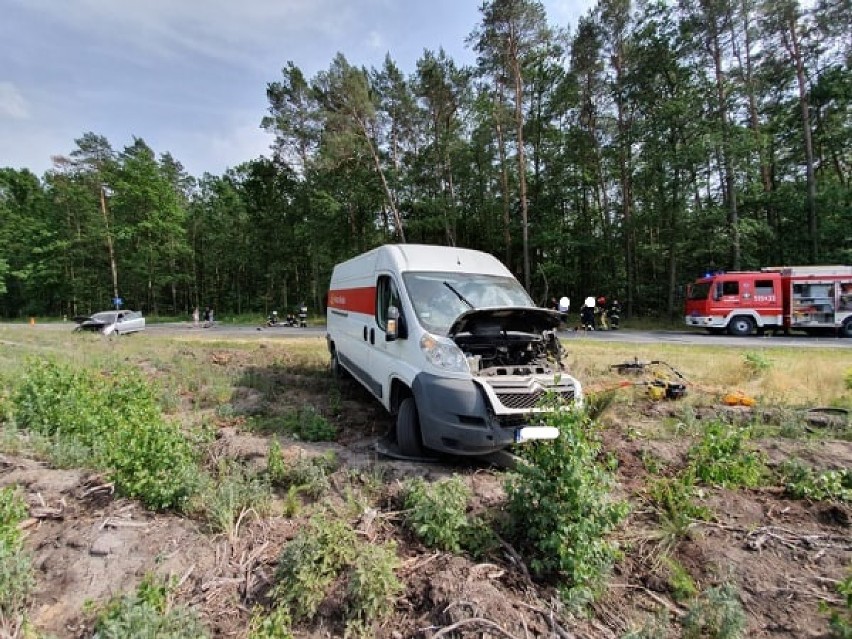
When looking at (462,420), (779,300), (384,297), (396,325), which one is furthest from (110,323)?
(779,300)

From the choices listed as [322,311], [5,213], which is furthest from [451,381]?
[5,213]

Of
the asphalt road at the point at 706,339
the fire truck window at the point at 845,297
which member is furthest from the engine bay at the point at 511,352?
the fire truck window at the point at 845,297

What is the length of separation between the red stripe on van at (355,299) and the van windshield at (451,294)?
1.12 meters

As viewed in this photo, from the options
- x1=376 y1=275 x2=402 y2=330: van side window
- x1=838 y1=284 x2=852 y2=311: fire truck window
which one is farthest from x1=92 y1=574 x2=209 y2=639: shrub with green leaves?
x1=838 y1=284 x2=852 y2=311: fire truck window

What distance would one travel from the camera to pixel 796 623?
7.46ft

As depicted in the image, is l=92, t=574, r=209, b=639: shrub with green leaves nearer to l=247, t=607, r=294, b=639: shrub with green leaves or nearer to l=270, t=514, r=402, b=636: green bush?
l=247, t=607, r=294, b=639: shrub with green leaves

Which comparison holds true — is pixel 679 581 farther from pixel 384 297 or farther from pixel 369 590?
pixel 384 297

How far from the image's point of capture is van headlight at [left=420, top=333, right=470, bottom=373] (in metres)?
4.13

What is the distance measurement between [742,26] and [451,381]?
27.2 m

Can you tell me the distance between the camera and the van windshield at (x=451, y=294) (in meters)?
4.77

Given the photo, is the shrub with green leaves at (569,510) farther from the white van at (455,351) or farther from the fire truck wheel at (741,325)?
the fire truck wheel at (741,325)

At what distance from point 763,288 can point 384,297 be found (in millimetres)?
19446

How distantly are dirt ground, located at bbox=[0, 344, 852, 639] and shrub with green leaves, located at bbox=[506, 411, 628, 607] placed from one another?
0.16 metres

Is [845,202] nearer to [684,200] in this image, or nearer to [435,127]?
[684,200]
